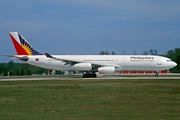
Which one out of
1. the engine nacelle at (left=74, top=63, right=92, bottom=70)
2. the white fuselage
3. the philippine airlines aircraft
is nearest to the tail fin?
the philippine airlines aircraft

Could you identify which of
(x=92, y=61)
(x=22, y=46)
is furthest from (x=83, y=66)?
(x=22, y=46)

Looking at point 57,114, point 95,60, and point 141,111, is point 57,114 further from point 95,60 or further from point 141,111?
point 95,60

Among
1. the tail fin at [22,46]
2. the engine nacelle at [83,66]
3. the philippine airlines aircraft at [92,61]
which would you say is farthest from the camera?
the tail fin at [22,46]

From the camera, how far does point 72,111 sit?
1456 cm

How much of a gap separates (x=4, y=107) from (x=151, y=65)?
1456 inches

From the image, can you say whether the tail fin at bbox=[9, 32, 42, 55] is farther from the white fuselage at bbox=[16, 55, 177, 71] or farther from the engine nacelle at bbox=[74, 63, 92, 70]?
the engine nacelle at bbox=[74, 63, 92, 70]

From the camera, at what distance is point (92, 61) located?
5184 centimetres

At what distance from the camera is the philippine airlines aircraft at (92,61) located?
50469mm

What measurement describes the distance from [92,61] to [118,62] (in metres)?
3.79

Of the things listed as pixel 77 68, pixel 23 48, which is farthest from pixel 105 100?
pixel 23 48

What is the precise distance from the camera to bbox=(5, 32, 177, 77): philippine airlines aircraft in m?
50.5

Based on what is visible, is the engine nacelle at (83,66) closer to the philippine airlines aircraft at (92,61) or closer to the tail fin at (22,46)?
the philippine airlines aircraft at (92,61)

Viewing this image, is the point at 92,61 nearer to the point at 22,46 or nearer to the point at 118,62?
the point at 118,62

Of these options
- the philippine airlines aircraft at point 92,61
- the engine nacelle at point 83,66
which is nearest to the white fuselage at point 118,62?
the philippine airlines aircraft at point 92,61
